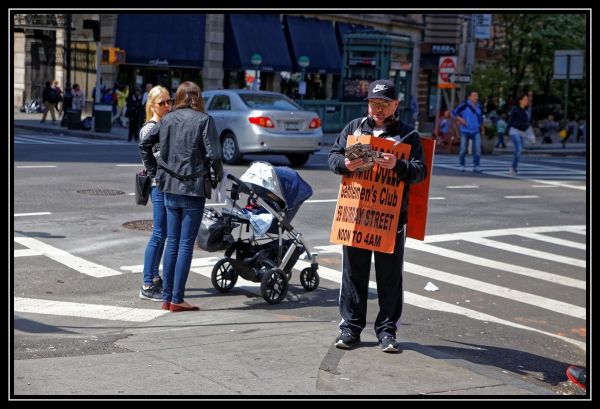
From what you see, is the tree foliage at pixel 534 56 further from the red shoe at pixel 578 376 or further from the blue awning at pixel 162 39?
the red shoe at pixel 578 376

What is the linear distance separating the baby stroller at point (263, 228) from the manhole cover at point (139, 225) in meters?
3.75

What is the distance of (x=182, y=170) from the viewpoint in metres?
7.98

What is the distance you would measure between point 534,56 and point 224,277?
41.6 meters

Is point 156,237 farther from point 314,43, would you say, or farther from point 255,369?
point 314,43

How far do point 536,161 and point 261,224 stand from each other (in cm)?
2247

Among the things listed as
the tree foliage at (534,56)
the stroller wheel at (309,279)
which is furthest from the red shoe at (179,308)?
the tree foliage at (534,56)

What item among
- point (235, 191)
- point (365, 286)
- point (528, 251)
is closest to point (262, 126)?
point (528, 251)

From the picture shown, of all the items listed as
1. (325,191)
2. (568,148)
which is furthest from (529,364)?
(568,148)

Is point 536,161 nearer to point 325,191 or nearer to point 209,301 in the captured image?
point 325,191

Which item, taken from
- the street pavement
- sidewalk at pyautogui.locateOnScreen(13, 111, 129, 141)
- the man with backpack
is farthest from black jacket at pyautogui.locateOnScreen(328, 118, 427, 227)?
the man with backpack

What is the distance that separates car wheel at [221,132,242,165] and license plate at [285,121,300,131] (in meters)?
1.12

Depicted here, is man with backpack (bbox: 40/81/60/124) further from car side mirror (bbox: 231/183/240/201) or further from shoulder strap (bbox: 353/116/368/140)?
shoulder strap (bbox: 353/116/368/140)

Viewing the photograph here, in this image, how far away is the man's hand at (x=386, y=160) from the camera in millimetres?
6461
